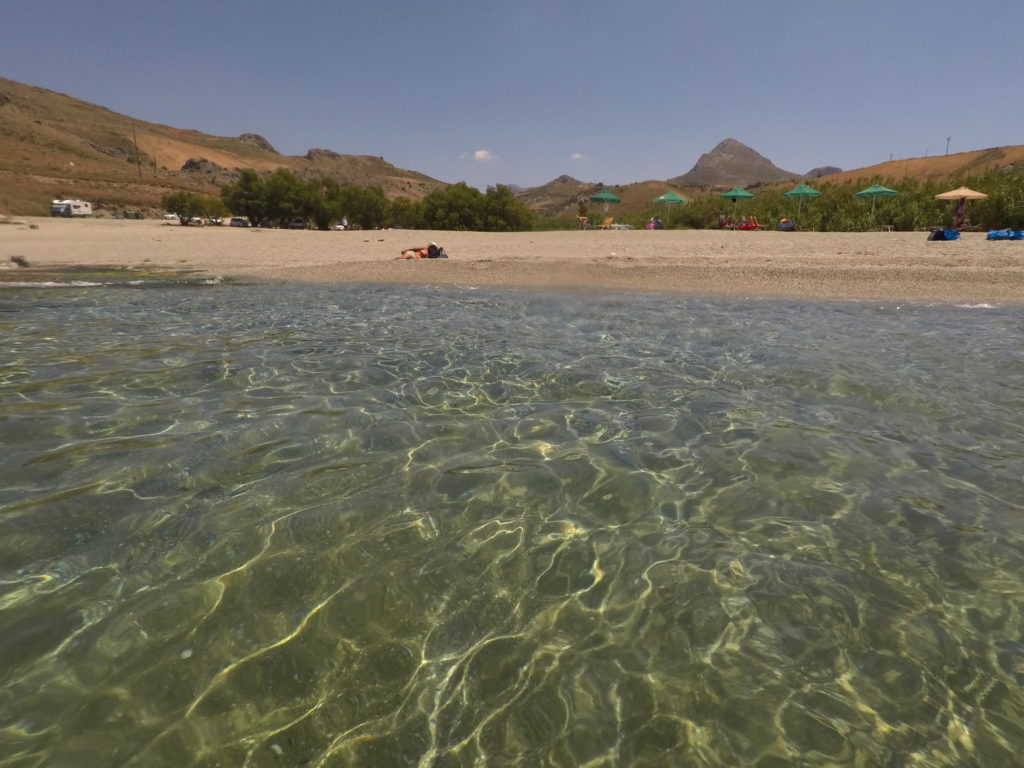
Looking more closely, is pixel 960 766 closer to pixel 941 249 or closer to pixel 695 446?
pixel 695 446

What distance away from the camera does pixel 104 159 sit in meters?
90.2

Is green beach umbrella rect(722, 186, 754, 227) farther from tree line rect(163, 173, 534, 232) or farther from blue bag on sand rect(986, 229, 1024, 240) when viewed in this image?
blue bag on sand rect(986, 229, 1024, 240)

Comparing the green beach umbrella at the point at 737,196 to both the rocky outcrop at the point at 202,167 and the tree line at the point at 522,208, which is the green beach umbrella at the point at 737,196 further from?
the rocky outcrop at the point at 202,167

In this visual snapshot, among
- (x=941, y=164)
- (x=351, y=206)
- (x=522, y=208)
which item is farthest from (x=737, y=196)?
(x=941, y=164)

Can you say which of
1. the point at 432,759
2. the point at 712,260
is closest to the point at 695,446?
the point at 432,759

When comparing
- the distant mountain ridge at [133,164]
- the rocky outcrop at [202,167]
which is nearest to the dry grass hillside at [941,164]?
the distant mountain ridge at [133,164]

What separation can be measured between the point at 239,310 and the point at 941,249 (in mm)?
19064

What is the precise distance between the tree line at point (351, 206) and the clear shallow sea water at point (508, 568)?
97.4 feet

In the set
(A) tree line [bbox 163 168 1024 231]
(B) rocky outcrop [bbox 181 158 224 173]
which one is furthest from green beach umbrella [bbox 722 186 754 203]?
(B) rocky outcrop [bbox 181 158 224 173]

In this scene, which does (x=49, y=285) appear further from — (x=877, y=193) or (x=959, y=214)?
(x=877, y=193)

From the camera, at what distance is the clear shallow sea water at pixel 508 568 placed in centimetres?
188

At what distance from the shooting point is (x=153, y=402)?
4.85 m

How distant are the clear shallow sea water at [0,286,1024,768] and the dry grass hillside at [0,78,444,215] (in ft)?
Answer: 197

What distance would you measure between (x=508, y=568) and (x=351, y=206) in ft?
128
